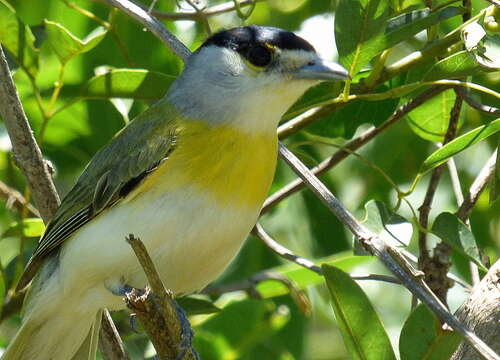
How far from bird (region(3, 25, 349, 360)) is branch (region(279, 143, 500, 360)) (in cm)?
43

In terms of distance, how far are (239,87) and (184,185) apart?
0.49 meters

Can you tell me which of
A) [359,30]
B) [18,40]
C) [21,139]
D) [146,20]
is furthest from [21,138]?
[359,30]

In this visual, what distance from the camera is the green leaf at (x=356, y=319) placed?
124 inches

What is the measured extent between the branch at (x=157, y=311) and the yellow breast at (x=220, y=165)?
55cm

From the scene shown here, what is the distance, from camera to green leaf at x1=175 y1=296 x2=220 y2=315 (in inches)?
169

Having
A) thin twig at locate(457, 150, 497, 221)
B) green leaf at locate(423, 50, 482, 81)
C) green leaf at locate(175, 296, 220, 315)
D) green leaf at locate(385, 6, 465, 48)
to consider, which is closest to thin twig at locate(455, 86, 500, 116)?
thin twig at locate(457, 150, 497, 221)

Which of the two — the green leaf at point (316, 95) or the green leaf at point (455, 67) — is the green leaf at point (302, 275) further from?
the green leaf at point (455, 67)

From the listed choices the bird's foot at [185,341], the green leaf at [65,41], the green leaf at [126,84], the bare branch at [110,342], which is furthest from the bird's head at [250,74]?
the bare branch at [110,342]

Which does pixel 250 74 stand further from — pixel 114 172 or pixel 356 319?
pixel 356 319

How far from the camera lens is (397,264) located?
300 centimetres

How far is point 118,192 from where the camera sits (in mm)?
3756

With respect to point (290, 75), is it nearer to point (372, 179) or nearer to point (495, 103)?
point (495, 103)

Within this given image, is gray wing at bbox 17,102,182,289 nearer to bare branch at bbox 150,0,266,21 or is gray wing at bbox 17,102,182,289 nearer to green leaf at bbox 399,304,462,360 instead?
bare branch at bbox 150,0,266,21

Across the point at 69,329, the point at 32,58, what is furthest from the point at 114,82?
the point at 69,329
